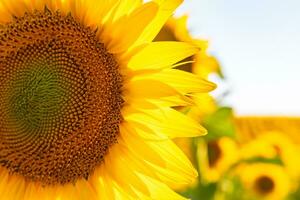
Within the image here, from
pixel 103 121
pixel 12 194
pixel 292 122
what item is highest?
pixel 103 121

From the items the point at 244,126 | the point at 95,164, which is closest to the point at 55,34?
the point at 95,164

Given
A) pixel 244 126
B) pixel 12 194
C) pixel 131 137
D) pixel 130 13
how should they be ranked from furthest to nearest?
pixel 244 126 < pixel 12 194 < pixel 131 137 < pixel 130 13

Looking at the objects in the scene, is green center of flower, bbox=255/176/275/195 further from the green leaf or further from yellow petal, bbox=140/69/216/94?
yellow petal, bbox=140/69/216/94

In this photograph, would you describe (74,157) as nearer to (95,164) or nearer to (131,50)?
(95,164)

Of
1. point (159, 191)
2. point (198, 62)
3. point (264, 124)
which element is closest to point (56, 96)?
point (159, 191)

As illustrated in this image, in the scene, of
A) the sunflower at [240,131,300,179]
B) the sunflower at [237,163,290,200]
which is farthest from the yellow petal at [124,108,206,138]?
the sunflower at [237,163,290,200]

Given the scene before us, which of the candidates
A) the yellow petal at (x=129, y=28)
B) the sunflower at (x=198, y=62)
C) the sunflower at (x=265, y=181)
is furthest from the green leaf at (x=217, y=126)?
the sunflower at (x=265, y=181)

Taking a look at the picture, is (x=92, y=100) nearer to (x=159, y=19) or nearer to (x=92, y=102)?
(x=92, y=102)
